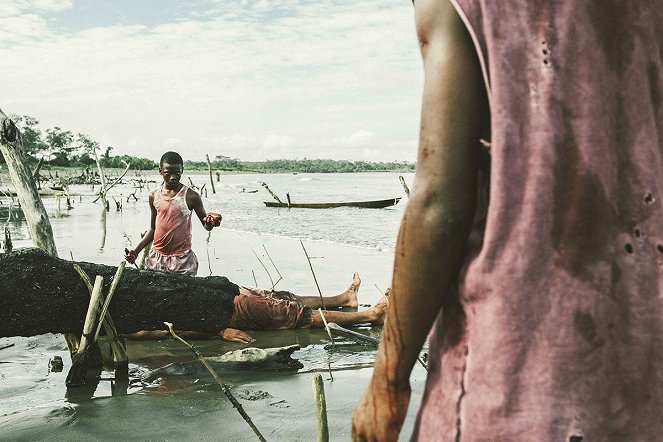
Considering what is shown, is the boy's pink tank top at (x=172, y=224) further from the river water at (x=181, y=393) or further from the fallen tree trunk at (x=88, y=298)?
the fallen tree trunk at (x=88, y=298)

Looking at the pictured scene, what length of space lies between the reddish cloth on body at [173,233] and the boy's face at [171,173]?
128 millimetres

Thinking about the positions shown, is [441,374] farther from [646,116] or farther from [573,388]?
[646,116]

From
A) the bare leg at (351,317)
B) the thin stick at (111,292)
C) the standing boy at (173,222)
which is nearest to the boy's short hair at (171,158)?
the standing boy at (173,222)

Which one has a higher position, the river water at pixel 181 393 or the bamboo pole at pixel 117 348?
the bamboo pole at pixel 117 348

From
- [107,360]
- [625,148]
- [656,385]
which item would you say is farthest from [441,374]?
[107,360]

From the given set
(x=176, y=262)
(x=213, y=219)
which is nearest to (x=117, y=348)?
(x=213, y=219)

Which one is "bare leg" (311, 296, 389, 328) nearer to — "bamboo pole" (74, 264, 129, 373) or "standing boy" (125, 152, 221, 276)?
"standing boy" (125, 152, 221, 276)

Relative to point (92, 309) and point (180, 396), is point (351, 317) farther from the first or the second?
point (92, 309)

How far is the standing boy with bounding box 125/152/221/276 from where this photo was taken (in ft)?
22.9

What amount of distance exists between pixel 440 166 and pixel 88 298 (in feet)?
15.8

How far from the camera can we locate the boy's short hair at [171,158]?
6.77 meters

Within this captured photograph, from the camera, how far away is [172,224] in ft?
23.0

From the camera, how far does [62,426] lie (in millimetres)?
4141

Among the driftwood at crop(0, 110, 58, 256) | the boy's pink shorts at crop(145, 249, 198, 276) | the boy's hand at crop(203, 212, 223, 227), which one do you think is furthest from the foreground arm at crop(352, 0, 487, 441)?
the boy's pink shorts at crop(145, 249, 198, 276)
